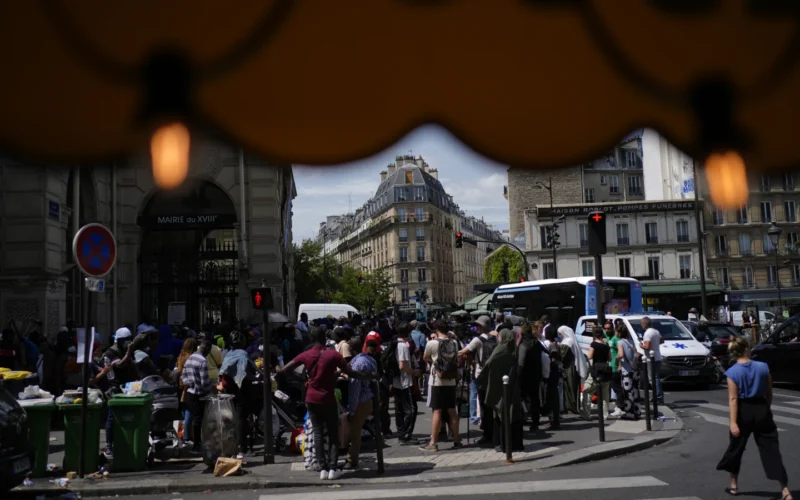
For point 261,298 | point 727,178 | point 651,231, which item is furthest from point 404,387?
point 727,178

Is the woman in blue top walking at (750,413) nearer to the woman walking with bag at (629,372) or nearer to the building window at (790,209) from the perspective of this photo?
the building window at (790,209)

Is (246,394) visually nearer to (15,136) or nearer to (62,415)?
(62,415)

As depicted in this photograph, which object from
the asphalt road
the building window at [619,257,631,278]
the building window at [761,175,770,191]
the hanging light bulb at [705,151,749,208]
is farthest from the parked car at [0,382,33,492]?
the building window at [619,257,631,278]

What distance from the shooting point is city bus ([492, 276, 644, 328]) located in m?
26.5

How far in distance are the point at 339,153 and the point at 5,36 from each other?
1.02m

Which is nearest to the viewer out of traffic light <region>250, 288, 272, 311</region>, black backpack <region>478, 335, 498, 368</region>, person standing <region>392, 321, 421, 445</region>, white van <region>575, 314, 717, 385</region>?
traffic light <region>250, 288, 272, 311</region>

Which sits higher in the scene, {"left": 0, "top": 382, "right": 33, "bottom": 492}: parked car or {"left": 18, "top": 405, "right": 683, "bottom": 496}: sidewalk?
{"left": 0, "top": 382, "right": 33, "bottom": 492}: parked car

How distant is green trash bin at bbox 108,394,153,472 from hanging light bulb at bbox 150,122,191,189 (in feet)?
26.4

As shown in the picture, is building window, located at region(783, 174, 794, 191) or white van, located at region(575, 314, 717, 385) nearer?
building window, located at region(783, 174, 794, 191)

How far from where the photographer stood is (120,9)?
2094 mm

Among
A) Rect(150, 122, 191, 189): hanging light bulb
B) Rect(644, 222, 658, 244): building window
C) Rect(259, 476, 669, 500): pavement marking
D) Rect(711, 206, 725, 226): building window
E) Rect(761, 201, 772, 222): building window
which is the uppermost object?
Rect(150, 122, 191, 189): hanging light bulb

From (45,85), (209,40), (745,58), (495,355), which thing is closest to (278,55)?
(209,40)

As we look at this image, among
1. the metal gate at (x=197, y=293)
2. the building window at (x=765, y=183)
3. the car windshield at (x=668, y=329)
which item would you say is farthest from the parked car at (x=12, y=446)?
the car windshield at (x=668, y=329)

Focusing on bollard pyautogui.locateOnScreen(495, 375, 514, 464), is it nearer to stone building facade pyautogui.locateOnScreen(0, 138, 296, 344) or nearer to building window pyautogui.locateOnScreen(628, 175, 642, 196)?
stone building facade pyautogui.locateOnScreen(0, 138, 296, 344)
